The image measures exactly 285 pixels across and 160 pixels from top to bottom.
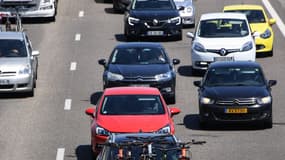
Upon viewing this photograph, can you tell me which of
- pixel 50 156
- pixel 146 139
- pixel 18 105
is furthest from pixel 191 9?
pixel 146 139

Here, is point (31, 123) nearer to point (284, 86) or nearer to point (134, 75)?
point (134, 75)

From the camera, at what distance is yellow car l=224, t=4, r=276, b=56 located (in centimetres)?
3888

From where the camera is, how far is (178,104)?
3069 centimetres

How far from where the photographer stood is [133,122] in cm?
2308

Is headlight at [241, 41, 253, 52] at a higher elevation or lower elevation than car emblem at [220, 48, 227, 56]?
higher

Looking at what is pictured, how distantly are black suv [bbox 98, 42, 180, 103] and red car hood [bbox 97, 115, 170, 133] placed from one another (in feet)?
21.8

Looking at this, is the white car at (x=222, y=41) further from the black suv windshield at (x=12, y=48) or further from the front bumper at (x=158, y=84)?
the black suv windshield at (x=12, y=48)

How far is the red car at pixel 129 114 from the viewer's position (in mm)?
22750

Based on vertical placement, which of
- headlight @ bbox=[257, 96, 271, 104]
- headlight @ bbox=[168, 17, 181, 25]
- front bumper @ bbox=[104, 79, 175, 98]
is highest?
headlight @ bbox=[257, 96, 271, 104]

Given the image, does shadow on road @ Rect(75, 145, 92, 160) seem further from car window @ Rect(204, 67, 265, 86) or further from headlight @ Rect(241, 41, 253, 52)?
headlight @ Rect(241, 41, 253, 52)

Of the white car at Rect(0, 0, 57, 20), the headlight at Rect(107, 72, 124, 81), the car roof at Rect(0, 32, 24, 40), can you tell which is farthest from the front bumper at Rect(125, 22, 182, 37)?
the headlight at Rect(107, 72, 124, 81)

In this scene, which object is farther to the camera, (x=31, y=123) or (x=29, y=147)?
(x=31, y=123)

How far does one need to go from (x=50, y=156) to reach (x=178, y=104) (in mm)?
7316

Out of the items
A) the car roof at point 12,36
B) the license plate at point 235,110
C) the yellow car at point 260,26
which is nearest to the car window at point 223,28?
the yellow car at point 260,26
